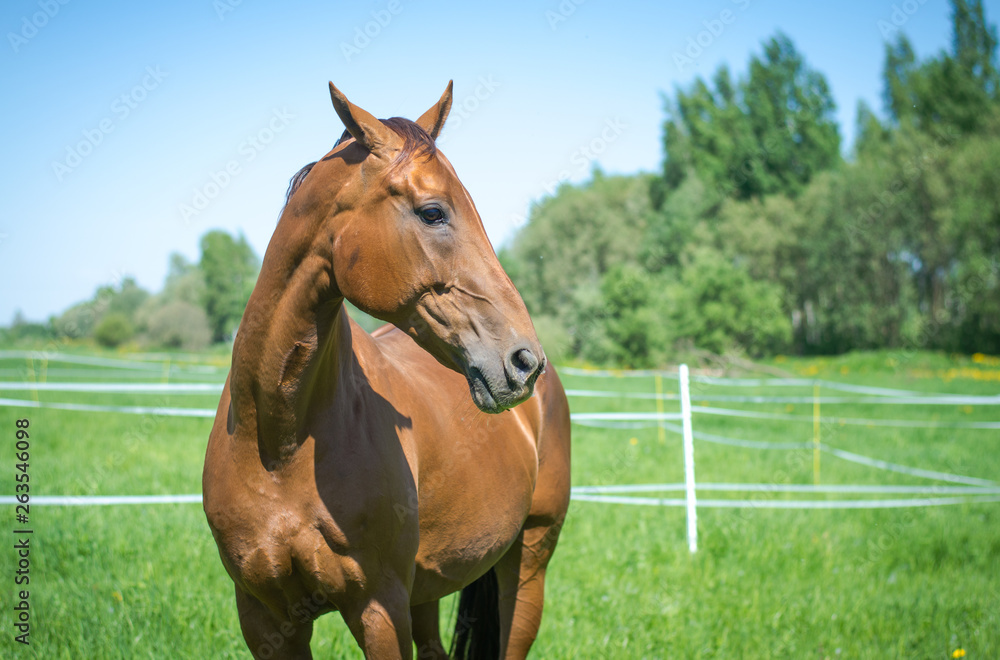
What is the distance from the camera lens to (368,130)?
5.07 ft

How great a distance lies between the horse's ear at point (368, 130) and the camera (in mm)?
1533

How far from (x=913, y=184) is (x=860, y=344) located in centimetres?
855

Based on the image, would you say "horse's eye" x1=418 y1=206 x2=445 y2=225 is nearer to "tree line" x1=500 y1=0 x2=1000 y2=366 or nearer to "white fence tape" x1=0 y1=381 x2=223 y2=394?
"white fence tape" x1=0 y1=381 x2=223 y2=394

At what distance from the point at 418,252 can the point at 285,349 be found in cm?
44

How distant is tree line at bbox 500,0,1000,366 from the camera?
2550 cm

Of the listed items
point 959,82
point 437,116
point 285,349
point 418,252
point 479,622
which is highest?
point 959,82

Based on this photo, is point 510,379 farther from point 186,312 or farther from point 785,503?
point 186,312

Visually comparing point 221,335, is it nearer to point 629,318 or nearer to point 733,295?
point 629,318

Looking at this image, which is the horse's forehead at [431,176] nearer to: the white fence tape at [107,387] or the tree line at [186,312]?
the white fence tape at [107,387]

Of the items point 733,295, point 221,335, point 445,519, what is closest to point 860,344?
point 733,295

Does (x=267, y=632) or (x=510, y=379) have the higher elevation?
(x=510, y=379)

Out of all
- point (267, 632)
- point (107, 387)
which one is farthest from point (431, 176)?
point (107, 387)

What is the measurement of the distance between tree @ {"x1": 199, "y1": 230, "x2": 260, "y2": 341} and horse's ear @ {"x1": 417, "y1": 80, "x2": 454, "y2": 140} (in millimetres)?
20667

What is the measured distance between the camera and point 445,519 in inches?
82.0
